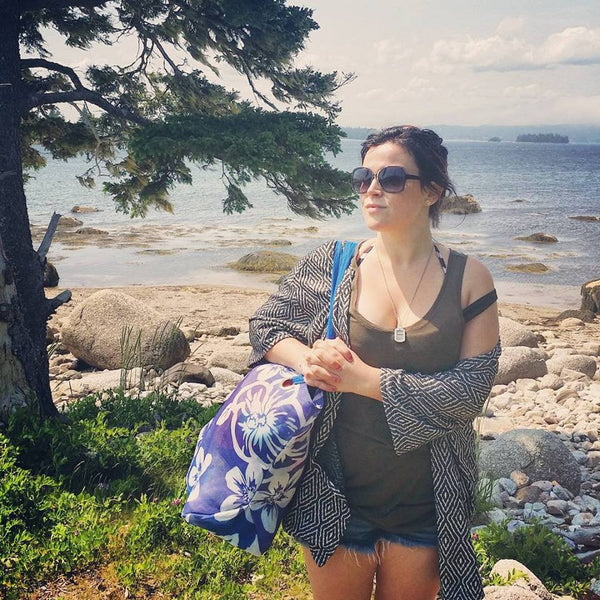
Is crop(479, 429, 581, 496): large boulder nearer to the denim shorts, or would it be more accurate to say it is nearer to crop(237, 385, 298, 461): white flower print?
the denim shorts

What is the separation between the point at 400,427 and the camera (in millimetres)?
2074

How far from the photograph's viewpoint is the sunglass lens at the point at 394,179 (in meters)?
2.19

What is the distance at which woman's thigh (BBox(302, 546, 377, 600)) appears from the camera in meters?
2.26

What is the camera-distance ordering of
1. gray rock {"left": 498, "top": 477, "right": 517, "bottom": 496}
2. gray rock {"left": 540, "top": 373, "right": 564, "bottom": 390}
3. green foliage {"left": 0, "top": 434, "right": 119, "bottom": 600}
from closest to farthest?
1. green foliage {"left": 0, "top": 434, "right": 119, "bottom": 600}
2. gray rock {"left": 498, "top": 477, "right": 517, "bottom": 496}
3. gray rock {"left": 540, "top": 373, "right": 564, "bottom": 390}

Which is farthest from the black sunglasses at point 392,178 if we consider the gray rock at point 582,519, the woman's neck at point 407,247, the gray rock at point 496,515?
the gray rock at point 582,519

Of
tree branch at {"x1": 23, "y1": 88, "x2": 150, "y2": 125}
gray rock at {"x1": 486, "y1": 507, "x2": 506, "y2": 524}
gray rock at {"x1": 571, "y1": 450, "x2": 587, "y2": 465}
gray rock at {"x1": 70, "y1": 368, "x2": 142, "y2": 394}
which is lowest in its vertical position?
gray rock at {"x1": 571, "y1": 450, "x2": 587, "y2": 465}

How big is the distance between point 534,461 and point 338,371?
15.4 feet

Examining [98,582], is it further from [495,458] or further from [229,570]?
[495,458]

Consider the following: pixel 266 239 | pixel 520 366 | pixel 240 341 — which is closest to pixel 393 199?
pixel 520 366

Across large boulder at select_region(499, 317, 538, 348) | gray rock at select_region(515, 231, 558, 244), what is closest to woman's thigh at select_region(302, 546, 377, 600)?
large boulder at select_region(499, 317, 538, 348)

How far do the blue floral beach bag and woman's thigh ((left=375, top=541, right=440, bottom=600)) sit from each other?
392 millimetres

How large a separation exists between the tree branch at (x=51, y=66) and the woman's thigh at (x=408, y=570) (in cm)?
704

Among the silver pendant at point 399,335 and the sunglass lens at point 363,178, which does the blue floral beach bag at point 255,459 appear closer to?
the silver pendant at point 399,335

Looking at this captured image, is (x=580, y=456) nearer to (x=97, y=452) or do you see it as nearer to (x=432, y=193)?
(x=97, y=452)
